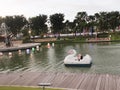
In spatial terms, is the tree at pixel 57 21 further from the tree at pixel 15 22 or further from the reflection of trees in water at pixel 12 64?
the reflection of trees in water at pixel 12 64

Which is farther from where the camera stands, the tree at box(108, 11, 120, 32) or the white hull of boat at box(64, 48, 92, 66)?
the tree at box(108, 11, 120, 32)

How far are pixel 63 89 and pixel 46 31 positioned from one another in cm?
11512

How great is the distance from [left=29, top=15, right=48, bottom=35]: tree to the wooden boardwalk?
100781 millimetres

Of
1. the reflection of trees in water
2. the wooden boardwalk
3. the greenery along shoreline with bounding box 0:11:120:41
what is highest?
the greenery along shoreline with bounding box 0:11:120:41

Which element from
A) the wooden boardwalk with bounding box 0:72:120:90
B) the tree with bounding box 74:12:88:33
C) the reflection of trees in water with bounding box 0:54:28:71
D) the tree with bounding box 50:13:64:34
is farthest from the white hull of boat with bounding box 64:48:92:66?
the tree with bounding box 74:12:88:33

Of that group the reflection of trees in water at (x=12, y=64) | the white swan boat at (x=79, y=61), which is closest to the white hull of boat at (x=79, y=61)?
the white swan boat at (x=79, y=61)

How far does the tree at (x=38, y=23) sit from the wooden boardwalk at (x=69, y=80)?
3968 inches

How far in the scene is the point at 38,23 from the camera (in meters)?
125

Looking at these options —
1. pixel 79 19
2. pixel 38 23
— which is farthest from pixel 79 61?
pixel 79 19

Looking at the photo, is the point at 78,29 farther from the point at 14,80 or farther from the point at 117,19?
the point at 14,80

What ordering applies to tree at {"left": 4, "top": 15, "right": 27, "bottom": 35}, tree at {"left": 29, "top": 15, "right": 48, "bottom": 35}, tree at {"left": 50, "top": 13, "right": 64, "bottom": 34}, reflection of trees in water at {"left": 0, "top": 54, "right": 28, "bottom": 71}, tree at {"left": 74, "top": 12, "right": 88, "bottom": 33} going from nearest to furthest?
reflection of trees in water at {"left": 0, "top": 54, "right": 28, "bottom": 71} < tree at {"left": 4, "top": 15, "right": 27, "bottom": 35} < tree at {"left": 50, "top": 13, "right": 64, "bottom": 34} < tree at {"left": 74, "top": 12, "right": 88, "bottom": 33} < tree at {"left": 29, "top": 15, "right": 48, "bottom": 35}

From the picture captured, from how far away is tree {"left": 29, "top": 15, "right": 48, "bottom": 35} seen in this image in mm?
125125

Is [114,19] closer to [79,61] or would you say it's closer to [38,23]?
[38,23]

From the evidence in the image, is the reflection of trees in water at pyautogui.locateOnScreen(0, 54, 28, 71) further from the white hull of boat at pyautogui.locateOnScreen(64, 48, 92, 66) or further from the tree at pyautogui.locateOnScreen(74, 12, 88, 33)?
the tree at pyautogui.locateOnScreen(74, 12, 88, 33)
